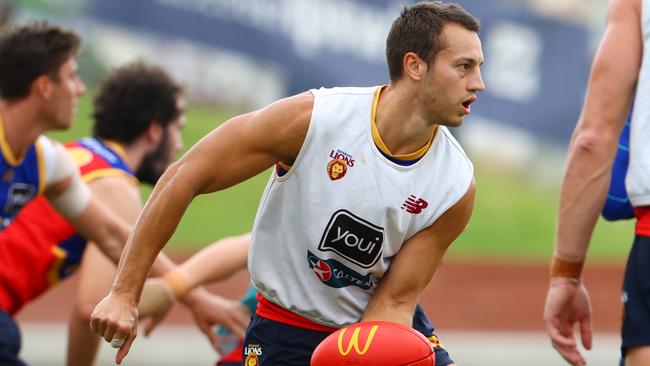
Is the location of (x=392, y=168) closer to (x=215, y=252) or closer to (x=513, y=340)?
(x=215, y=252)

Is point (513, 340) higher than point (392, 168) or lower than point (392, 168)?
lower

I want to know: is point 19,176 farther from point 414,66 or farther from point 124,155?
point 414,66

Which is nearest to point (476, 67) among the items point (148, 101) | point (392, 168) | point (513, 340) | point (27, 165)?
point (392, 168)

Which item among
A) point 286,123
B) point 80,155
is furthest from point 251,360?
point 80,155

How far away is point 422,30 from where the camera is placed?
3.93 metres

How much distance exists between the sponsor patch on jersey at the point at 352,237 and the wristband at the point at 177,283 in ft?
4.47

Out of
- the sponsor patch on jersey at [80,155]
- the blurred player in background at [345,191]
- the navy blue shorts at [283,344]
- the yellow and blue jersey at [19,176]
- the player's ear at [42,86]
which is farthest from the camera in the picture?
the sponsor patch on jersey at [80,155]

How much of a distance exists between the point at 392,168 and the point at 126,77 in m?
2.84

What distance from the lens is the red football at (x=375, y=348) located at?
3740 mm

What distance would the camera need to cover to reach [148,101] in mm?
6195

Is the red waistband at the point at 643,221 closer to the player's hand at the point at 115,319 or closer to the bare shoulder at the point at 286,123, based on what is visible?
the bare shoulder at the point at 286,123

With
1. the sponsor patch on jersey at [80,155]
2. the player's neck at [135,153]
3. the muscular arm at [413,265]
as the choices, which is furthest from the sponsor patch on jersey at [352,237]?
the player's neck at [135,153]

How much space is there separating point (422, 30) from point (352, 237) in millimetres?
740

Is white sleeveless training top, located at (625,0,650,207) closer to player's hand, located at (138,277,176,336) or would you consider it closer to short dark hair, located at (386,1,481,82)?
short dark hair, located at (386,1,481,82)
